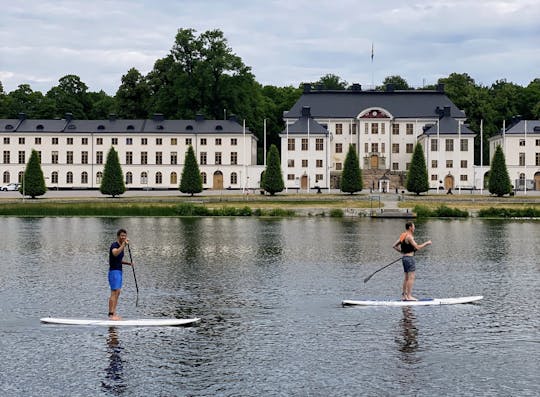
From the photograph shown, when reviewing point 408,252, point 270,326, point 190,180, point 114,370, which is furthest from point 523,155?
point 114,370

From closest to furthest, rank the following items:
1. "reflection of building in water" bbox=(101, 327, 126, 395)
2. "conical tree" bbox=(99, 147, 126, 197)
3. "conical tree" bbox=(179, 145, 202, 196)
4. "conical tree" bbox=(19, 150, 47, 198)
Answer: "reflection of building in water" bbox=(101, 327, 126, 395) → "conical tree" bbox=(19, 150, 47, 198) → "conical tree" bbox=(99, 147, 126, 197) → "conical tree" bbox=(179, 145, 202, 196)

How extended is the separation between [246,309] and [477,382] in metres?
9.86

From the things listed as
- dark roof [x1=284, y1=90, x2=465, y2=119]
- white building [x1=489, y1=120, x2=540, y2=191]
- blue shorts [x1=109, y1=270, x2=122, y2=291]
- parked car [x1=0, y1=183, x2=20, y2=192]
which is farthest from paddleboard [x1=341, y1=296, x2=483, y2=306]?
parked car [x1=0, y1=183, x2=20, y2=192]

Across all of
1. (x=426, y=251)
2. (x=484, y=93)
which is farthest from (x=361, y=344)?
(x=484, y=93)

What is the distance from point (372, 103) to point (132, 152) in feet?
129

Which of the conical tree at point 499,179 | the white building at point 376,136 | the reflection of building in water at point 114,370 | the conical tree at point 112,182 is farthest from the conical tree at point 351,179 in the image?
the reflection of building in water at point 114,370

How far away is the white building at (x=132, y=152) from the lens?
123 m

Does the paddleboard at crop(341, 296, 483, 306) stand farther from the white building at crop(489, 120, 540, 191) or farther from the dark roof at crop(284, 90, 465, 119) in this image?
the dark roof at crop(284, 90, 465, 119)

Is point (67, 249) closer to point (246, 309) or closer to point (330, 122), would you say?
point (246, 309)

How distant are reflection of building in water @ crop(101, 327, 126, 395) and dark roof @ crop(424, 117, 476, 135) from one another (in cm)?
10166

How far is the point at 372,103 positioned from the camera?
129 metres

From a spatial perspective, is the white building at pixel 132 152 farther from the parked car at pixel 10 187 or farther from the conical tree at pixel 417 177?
the conical tree at pixel 417 177

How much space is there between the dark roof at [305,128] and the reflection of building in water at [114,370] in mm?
98353

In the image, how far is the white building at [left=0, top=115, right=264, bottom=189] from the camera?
12325 centimetres
